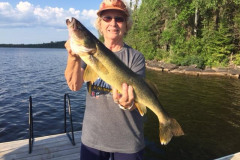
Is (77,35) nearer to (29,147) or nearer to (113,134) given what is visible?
(113,134)

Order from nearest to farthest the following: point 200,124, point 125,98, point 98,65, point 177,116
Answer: point 125,98
point 98,65
point 200,124
point 177,116

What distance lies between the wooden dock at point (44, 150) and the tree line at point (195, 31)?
98.2 feet

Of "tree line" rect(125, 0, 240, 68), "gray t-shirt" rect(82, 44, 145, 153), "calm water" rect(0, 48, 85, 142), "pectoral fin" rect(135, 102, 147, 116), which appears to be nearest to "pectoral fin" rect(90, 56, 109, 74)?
"gray t-shirt" rect(82, 44, 145, 153)

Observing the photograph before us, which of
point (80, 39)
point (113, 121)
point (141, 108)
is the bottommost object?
point (113, 121)

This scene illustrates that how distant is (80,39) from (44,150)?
4.66m

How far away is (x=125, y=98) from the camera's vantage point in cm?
274

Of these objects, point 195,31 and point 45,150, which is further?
point 195,31

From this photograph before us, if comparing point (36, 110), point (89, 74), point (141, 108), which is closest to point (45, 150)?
point (89, 74)

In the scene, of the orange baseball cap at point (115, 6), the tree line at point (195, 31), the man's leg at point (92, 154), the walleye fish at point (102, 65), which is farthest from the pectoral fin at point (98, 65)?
the tree line at point (195, 31)

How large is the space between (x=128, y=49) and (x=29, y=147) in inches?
187

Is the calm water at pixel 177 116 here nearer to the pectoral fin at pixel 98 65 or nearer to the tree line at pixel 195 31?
the pectoral fin at pixel 98 65

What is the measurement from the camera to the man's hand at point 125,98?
8.99ft

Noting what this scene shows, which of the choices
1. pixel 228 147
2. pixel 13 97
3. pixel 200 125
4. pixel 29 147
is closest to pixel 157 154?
pixel 228 147

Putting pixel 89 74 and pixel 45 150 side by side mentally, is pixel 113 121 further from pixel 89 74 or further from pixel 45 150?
pixel 45 150
